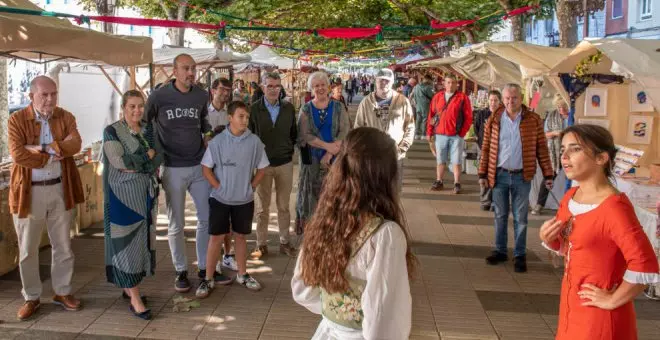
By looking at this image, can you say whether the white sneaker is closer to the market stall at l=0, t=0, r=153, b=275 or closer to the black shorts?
the black shorts

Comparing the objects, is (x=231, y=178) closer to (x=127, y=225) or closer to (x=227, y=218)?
(x=227, y=218)

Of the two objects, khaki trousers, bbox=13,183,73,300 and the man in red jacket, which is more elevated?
the man in red jacket

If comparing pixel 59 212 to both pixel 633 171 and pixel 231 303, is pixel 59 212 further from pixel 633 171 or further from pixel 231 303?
pixel 633 171

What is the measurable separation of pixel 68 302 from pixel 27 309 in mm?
307

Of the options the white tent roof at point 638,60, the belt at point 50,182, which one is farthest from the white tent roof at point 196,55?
the white tent roof at point 638,60

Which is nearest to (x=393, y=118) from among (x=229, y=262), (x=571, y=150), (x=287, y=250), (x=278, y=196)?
(x=278, y=196)

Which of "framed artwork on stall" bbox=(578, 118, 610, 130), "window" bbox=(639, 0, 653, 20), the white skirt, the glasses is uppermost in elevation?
"window" bbox=(639, 0, 653, 20)

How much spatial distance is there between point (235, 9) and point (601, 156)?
18771 millimetres

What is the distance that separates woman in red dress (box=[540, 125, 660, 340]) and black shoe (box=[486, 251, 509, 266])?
3891 millimetres

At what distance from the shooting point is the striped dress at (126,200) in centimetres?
491

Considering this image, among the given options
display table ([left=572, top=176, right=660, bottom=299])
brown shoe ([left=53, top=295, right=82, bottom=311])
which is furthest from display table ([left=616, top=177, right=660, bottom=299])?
brown shoe ([left=53, top=295, right=82, bottom=311])

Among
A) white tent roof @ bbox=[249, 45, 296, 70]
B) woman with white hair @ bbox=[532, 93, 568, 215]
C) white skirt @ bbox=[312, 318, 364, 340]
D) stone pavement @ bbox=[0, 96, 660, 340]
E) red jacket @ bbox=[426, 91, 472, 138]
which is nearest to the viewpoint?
white skirt @ bbox=[312, 318, 364, 340]

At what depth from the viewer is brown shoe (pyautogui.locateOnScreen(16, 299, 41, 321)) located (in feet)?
16.3

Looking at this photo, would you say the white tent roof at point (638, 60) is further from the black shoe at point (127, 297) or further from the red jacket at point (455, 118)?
the red jacket at point (455, 118)
